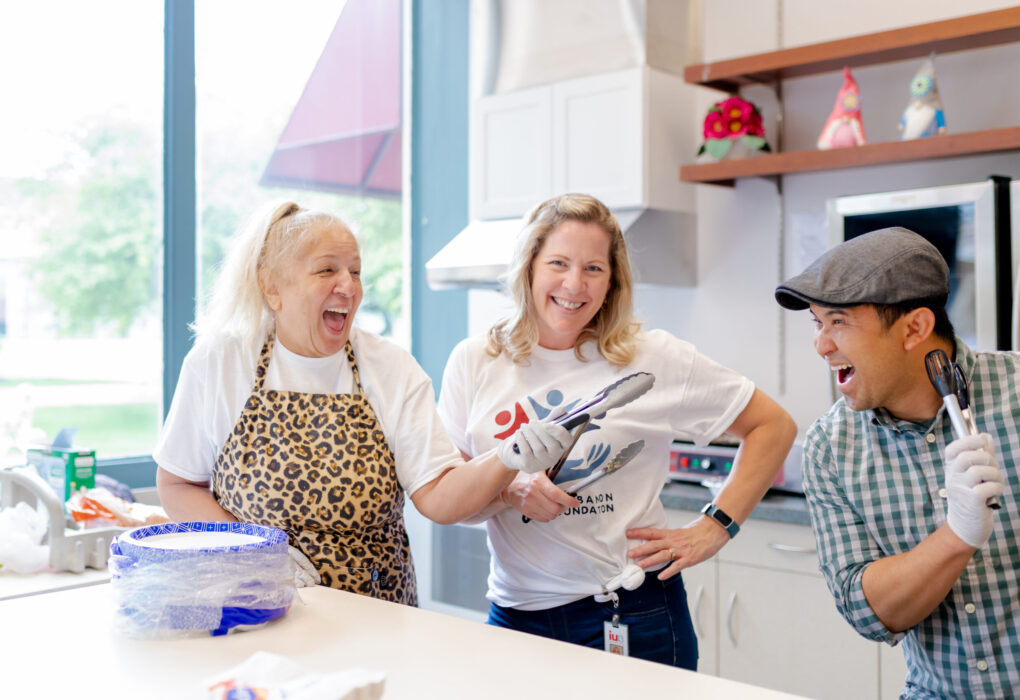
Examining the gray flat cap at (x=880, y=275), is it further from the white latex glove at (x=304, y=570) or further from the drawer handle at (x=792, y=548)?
the drawer handle at (x=792, y=548)

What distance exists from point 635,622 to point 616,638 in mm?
57

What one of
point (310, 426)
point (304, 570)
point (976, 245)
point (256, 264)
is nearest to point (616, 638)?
point (304, 570)

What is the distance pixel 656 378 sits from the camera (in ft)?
6.19

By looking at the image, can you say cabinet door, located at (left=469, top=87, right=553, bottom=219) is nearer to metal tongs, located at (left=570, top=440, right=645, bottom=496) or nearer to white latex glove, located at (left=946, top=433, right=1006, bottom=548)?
metal tongs, located at (left=570, top=440, right=645, bottom=496)

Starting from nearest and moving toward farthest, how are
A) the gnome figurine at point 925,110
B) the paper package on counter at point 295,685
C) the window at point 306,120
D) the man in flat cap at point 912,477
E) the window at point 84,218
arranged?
1. the paper package on counter at point 295,685
2. the man in flat cap at point 912,477
3. the gnome figurine at point 925,110
4. the window at point 84,218
5. the window at point 306,120

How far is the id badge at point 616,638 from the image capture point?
5.75 feet

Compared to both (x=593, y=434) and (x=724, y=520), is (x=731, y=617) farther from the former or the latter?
(x=593, y=434)

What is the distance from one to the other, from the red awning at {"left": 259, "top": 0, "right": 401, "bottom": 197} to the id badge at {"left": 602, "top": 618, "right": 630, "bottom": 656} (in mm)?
2576

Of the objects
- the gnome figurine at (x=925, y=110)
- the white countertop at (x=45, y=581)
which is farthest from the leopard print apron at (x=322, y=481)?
the gnome figurine at (x=925, y=110)

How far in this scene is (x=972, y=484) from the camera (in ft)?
4.25

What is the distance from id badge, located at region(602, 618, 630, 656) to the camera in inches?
69.0

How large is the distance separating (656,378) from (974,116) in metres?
1.70

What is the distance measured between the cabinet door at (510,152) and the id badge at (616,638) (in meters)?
2.06

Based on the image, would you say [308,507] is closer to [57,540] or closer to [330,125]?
[57,540]
